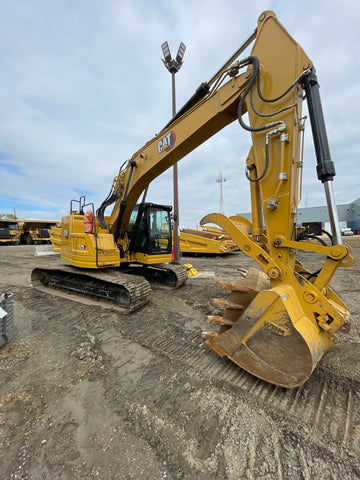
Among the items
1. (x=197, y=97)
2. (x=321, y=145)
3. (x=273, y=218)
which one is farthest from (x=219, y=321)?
(x=197, y=97)

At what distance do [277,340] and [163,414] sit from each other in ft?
4.17

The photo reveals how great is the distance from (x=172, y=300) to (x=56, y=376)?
3.00 metres

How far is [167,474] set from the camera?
152 cm

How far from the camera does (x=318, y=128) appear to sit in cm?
252

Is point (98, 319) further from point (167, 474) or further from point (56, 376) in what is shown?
point (167, 474)

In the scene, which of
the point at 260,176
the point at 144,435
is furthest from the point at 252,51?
the point at 144,435

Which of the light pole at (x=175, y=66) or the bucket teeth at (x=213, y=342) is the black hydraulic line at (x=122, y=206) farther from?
the bucket teeth at (x=213, y=342)

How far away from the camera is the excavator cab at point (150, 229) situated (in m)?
5.90

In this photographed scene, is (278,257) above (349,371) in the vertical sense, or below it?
above

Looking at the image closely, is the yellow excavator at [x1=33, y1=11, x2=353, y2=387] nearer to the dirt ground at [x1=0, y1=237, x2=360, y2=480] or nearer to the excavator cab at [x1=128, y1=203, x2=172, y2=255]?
the dirt ground at [x1=0, y1=237, x2=360, y2=480]

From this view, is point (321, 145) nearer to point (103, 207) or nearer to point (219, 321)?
point (219, 321)

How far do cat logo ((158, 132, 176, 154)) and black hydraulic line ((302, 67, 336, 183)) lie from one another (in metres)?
2.18

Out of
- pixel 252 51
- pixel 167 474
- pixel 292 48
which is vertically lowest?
→ pixel 167 474

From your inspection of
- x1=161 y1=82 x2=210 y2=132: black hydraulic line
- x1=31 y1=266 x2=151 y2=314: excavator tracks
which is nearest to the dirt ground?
x1=31 y1=266 x2=151 y2=314: excavator tracks
